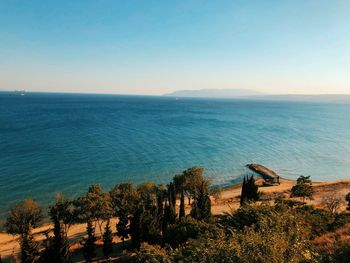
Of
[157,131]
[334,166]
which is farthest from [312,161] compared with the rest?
[157,131]

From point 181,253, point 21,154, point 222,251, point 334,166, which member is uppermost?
point 222,251

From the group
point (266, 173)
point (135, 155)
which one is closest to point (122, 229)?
point (135, 155)

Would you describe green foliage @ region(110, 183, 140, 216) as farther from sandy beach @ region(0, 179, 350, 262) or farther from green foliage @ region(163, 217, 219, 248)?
green foliage @ region(163, 217, 219, 248)

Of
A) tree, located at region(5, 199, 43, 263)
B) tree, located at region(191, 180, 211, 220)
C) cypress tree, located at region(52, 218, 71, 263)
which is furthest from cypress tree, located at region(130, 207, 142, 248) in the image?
tree, located at region(5, 199, 43, 263)

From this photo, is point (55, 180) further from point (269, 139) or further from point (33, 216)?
point (269, 139)

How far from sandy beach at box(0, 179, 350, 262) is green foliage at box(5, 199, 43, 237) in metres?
2.53

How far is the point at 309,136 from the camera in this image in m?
131

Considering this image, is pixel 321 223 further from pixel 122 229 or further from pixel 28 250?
pixel 28 250

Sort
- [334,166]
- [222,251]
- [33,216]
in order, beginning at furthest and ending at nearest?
[334,166] < [33,216] < [222,251]

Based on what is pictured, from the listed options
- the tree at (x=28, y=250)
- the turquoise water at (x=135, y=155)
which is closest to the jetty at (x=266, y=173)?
the turquoise water at (x=135, y=155)

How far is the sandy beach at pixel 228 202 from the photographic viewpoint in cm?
3722

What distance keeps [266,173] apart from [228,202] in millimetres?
26373

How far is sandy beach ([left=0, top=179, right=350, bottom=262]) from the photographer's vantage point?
3722cm

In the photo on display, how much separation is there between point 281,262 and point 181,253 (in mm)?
5763
